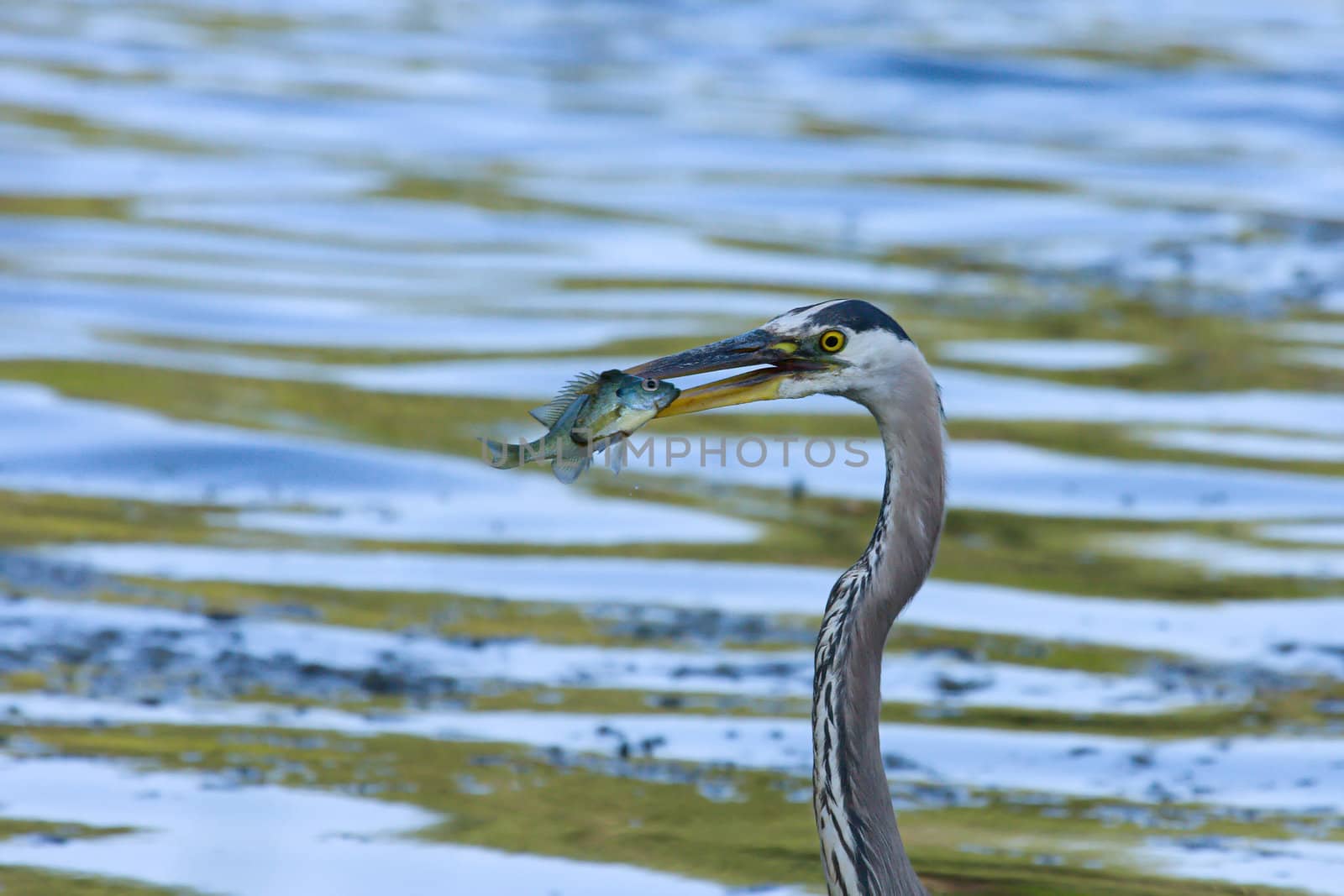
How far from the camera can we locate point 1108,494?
10.2m

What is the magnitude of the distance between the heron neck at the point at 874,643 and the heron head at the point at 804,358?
0.09 m

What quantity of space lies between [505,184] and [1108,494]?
8705 millimetres

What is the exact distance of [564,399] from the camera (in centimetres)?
477

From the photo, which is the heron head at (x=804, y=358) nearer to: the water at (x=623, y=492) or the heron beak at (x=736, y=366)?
the heron beak at (x=736, y=366)

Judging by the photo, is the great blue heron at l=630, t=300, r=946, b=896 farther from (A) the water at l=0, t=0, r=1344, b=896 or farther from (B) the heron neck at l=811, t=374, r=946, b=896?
(A) the water at l=0, t=0, r=1344, b=896

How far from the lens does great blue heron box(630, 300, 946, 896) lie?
4.42 m

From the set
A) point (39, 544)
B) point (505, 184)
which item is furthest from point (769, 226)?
point (39, 544)

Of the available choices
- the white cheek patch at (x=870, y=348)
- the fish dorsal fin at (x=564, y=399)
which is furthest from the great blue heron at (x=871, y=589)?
the fish dorsal fin at (x=564, y=399)

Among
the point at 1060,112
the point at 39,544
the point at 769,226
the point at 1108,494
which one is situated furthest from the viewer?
the point at 1060,112

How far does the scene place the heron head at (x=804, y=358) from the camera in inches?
175

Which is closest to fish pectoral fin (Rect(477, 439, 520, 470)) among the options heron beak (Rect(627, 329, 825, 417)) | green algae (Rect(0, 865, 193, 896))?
heron beak (Rect(627, 329, 825, 417))

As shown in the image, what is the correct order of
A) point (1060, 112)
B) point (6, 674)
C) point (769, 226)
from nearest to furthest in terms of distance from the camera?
point (6, 674), point (769, 226), point (1060, 112)

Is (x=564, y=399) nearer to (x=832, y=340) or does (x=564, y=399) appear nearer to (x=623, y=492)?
(x=832, y=340)

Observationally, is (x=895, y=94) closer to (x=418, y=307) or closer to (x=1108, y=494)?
Answer: (x=418, y=307)
